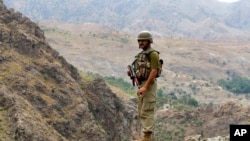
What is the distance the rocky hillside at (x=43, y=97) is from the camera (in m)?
37.9

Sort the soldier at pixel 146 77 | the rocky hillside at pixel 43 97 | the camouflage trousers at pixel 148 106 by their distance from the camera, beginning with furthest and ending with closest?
the rocky hillside at pixel 43 97 → the camouflage trousers at pixel 148 106 → the soldier at pixel 146 77

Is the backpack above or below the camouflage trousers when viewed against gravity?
above

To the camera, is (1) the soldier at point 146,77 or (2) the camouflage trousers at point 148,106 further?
(2) the camouflage trousers at point 148,106

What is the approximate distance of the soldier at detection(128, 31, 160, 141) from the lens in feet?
40.8

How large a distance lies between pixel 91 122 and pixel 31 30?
12.9 metres

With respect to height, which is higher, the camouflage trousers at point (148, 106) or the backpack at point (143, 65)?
the backpack at point (143, 65)

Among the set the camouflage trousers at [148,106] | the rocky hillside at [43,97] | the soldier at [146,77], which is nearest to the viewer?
the soldier at [146,77]

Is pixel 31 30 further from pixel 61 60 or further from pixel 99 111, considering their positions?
pixel 99 111

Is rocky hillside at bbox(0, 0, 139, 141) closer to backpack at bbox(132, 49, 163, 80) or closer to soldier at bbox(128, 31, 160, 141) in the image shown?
soldier at bbox(128, 31, 160, 141)

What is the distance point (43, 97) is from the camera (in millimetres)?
45281

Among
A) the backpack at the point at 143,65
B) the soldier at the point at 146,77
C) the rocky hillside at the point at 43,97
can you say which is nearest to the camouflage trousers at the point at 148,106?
the soldier at the point at 146,77

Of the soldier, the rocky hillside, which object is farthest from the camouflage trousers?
the rocky hillside

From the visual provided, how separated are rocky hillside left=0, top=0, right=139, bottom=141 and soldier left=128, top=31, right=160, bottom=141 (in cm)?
2314

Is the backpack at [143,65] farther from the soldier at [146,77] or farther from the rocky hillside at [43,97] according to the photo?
the rocky hillside at [43,97]
